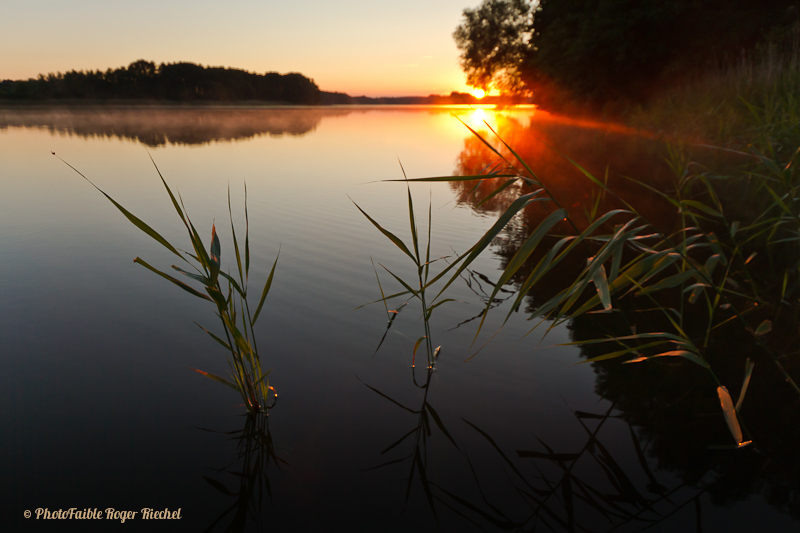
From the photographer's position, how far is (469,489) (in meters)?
1.71

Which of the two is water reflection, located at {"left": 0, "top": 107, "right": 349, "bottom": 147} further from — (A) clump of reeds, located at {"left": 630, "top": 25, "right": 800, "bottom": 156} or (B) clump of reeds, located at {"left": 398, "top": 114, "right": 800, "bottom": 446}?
(B) clump of reeds, located at {"left": 398, "top": 114, "right": 800, "bottom": 446}

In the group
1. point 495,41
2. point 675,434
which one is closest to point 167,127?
point 495,41

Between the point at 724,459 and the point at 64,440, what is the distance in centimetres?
272

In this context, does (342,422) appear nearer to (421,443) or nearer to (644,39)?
(421,443)

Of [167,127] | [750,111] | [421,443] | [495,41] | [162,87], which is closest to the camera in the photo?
[421,443]

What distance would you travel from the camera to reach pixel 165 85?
263ft

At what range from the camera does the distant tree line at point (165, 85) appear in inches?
2645

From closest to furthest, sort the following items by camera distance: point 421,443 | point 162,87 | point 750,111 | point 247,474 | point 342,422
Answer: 1. point 247,474
2. point 421,443
3. point 342,422
4. point 750,111
5. point 162,87

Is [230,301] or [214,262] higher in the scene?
[214,262]

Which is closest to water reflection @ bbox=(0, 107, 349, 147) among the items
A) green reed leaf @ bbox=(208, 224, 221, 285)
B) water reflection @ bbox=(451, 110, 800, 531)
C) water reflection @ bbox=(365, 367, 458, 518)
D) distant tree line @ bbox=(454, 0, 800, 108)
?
distant tree line @ bbox=(454, 0, 800, 108)

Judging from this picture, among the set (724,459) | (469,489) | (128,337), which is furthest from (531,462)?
(128,337)

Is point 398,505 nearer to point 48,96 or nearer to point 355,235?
point 355,235

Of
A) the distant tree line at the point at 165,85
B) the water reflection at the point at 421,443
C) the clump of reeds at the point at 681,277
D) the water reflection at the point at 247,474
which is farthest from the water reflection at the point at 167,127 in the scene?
the distant tree line at the point at 165,85

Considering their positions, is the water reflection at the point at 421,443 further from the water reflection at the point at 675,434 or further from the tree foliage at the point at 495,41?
the tree foliage at the point at 495,41
